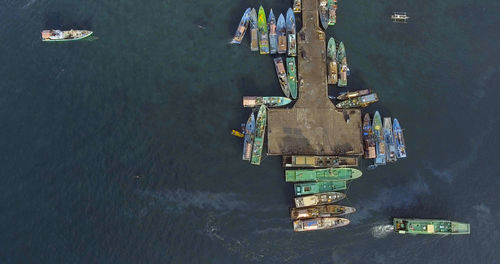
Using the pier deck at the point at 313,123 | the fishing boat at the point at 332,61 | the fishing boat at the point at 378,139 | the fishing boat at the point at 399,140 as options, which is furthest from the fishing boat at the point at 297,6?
the fishing boat at the point at 399,140

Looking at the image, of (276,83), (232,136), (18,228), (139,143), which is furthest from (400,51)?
(18,228)

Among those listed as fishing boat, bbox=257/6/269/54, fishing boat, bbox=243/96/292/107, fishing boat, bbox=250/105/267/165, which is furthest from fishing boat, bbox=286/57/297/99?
fishing boat, bbox=250/105/267/165

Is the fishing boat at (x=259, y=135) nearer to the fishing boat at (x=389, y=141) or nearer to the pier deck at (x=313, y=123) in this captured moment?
the pier deck at (x=313, y=123)

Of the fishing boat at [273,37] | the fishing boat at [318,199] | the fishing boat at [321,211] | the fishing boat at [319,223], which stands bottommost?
the fishing boat at [319,223]

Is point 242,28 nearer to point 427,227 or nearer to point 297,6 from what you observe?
point 297,6

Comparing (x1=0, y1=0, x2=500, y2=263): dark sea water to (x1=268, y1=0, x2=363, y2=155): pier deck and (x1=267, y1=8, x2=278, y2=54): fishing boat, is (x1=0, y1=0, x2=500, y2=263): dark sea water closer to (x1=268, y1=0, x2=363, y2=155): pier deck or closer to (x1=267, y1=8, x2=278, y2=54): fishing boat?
(x1=267, y1=8, x2=278, y2=54): fishing boat

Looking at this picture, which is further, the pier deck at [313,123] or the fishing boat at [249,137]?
the pier deck at [313,123]
